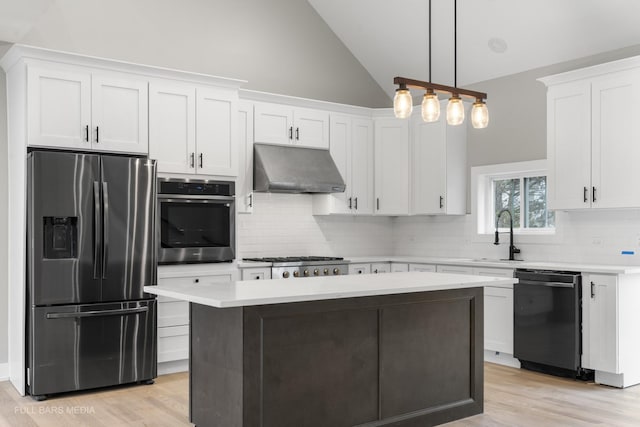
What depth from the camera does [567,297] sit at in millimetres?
5312

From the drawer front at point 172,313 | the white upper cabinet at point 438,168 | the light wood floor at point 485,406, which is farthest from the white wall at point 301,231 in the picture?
the light wood floor at point 485,406

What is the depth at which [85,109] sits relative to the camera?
5121 mm

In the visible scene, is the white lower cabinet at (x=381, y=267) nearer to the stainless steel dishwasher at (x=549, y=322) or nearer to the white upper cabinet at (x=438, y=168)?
the white upper cabinet at (x=438, y=168)

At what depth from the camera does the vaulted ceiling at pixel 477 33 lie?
18.6 feet

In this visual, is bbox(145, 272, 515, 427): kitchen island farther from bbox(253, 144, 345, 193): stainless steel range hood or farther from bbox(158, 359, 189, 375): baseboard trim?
bbox(253, 144, 345, 193): stainless steel range hood

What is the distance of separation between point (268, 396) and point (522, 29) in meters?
4.41

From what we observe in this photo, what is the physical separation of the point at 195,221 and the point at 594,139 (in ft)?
11.6

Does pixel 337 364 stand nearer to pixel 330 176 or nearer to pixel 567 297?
pixel 567 297

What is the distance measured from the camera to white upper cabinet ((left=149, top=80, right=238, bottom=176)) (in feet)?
18.2

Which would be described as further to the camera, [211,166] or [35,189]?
[211,166]

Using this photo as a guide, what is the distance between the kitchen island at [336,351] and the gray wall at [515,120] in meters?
2.58

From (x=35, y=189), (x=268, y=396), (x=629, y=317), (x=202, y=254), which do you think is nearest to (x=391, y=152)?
(x=202, y=254)

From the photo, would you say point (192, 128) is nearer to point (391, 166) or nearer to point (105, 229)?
point (105, 229)

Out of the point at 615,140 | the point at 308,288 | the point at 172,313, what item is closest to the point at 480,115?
the point at 308,288
